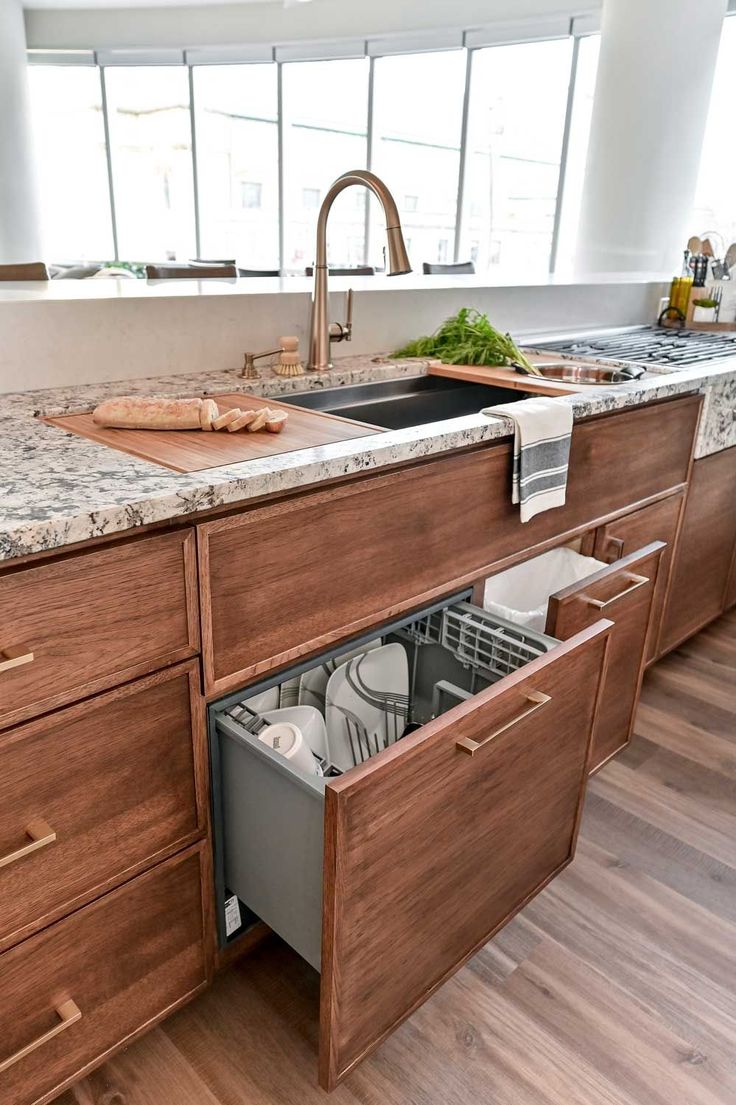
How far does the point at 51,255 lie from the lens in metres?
7.25

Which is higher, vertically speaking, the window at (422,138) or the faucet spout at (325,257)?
the window at (422,138)

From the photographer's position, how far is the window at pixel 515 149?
605 cm

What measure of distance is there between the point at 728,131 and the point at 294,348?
195 inches

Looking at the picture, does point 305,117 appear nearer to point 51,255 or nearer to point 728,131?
point 51,255

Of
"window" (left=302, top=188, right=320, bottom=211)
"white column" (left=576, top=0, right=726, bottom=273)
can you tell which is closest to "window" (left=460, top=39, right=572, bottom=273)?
"window" (left=302, top=188, right=320, bottom=211)

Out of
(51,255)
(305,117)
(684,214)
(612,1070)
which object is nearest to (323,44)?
(305,117)

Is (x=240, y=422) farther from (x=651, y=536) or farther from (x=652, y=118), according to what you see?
(x=652, y=118)

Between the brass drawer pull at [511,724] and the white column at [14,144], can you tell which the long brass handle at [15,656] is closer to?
the brass drawer pull at [511,724]

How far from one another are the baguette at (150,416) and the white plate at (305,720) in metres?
0.44

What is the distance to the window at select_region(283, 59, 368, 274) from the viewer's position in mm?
6734

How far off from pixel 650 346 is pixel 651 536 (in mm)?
664

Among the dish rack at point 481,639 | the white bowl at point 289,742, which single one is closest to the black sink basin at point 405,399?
the dish rack at point 481,639

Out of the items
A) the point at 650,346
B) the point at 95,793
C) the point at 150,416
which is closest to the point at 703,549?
the point at 650,346

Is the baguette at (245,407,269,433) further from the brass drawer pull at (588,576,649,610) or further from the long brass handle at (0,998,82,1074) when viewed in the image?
the long brass handle at (0,998,82,1074)
